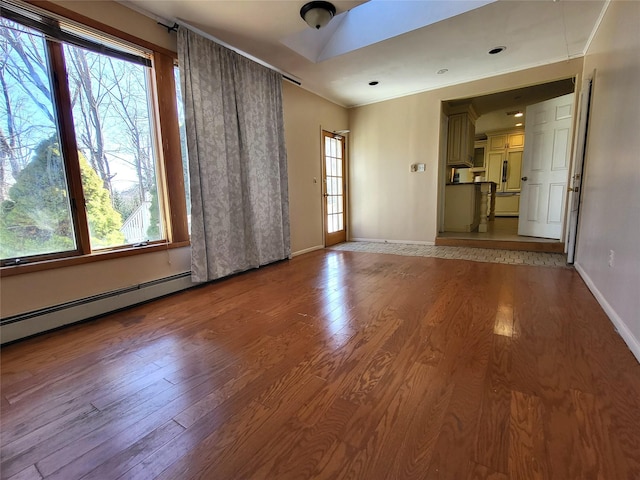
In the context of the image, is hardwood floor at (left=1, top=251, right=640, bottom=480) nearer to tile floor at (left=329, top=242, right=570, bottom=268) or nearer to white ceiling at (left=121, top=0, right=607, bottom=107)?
tile floor at (left=329, top=242, right=570, bottom=268)

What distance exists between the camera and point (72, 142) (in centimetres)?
215

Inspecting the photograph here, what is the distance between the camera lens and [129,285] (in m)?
2.51

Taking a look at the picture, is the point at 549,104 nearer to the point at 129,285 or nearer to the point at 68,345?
the point at 129,285

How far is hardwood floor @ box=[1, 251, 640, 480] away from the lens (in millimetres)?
981

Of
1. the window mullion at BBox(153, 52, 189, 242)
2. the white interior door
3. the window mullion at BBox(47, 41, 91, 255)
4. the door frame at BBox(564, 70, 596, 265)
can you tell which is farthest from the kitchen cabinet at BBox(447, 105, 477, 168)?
the window mullion at BBox(47, 41, 91, 255)

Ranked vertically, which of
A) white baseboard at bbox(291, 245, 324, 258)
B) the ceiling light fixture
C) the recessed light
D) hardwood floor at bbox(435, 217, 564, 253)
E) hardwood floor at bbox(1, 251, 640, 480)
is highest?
the recessed light

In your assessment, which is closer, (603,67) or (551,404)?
(551,404)

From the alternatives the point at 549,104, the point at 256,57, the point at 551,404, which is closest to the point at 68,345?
the point at 551,404

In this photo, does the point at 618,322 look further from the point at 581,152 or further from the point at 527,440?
the point at 581,152

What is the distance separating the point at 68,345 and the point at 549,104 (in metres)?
6.19

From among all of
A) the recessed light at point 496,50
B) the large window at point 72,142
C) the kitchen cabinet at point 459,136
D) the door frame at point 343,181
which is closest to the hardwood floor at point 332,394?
the large window at point 72,142

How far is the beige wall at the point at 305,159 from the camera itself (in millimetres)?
4230

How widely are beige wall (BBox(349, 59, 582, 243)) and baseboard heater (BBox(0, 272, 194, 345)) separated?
3.66 metres

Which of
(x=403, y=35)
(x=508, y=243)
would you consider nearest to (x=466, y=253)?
(x=508, y=243)
